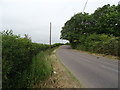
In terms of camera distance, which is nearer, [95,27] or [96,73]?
[96,73]

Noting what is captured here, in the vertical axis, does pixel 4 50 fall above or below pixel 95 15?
below

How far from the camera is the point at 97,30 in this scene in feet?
83.3

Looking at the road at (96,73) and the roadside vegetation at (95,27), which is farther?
the roadside vegetation at (95,27)

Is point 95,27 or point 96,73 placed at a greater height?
point 95,27

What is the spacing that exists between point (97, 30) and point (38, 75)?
82.9 ft

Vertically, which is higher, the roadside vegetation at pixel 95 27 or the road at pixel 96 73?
the roadside vegetation at pixel 95 27

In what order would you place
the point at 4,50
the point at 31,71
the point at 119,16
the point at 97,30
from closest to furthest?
the point at 4,50 < the point at 31,71 < the point at 119,16 < the point at 97,30

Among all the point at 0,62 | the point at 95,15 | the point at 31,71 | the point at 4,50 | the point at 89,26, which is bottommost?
the point at 31,71

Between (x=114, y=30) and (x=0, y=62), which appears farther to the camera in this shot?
(x=114, y=30)

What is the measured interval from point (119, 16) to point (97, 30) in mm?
6942

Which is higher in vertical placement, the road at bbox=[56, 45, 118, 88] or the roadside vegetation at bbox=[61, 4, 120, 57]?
the roadside vegetation at bbox=[61, 4, 120, 57]

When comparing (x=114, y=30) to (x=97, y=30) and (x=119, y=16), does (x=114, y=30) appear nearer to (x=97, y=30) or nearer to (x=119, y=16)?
(x=119, y=16)

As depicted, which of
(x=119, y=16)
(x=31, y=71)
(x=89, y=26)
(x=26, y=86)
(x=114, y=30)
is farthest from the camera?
(x=89, y=26)

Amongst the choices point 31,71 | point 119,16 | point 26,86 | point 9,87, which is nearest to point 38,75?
point 31,71
